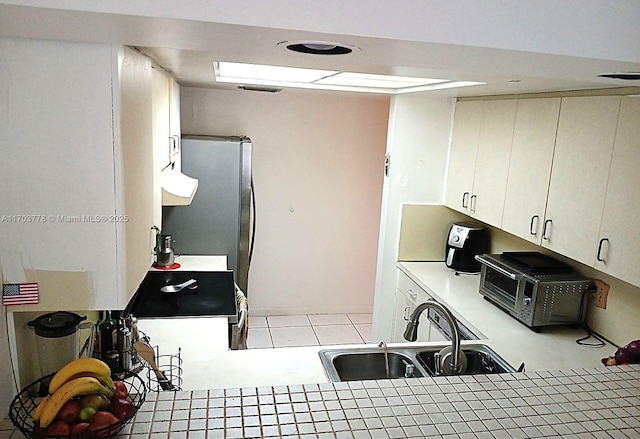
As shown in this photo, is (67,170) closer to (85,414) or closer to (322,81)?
(85,414)

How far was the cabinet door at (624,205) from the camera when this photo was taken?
6.44 feet

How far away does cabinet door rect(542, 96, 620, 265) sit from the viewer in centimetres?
214

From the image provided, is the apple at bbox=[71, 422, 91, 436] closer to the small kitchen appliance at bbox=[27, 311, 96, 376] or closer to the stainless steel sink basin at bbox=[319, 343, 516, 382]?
the small kitchen appliance at bbox=[27, 311, 96, 376]

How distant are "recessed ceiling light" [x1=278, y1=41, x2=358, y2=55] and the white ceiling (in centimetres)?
2

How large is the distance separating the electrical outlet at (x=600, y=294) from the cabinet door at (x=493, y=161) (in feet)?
2.00

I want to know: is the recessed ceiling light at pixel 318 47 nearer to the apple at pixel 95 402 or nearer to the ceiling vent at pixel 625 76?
the ceiling vent at pixel 625 76

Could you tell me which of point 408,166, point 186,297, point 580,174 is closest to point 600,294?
point 580,174

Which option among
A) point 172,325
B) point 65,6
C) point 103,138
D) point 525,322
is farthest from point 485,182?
point 65,6

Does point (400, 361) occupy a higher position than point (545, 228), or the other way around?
point (545, 228)

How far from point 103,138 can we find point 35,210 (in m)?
0.21

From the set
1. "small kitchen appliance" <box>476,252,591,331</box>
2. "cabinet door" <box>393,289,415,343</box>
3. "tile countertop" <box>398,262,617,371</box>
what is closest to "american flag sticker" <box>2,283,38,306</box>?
"tile countertop" <box>398,262,617,371</box>

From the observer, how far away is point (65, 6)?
0.73 m

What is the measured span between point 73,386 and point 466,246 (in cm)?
289

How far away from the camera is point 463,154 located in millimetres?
3324
